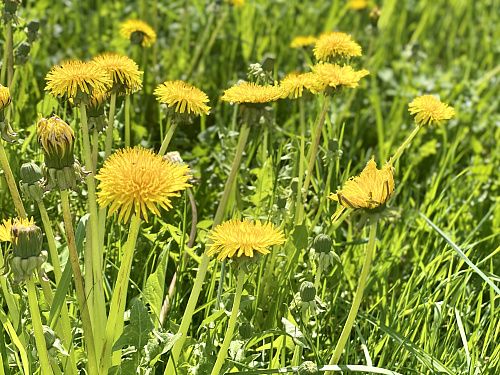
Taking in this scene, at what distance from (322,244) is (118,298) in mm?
487

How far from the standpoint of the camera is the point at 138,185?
3.38ft

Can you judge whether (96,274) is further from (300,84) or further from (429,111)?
(429,111)

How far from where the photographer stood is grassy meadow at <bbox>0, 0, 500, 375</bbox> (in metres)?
1.23

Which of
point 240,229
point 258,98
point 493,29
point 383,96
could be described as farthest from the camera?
point 493,29

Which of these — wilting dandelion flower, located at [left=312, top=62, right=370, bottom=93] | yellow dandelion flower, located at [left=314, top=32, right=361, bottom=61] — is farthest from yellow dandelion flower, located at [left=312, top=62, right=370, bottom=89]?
yellow dandelion flower, located at [left=314, top=32, right=361, bottom=61]

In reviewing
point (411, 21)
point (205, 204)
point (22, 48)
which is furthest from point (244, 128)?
point (411, 21)

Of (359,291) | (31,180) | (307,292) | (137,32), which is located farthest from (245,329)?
(137,32)

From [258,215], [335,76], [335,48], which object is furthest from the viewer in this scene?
[258,215]

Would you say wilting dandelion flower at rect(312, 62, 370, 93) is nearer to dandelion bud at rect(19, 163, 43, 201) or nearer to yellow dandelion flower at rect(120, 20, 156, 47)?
dandelion bud at rect(19, 163, 43, 201)

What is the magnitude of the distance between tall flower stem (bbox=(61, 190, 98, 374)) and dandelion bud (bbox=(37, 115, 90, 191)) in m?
0.04

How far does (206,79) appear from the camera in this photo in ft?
10.0

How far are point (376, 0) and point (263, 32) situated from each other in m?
1.24

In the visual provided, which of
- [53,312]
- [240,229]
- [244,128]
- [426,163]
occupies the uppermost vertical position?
[244,128]

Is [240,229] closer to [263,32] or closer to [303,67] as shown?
[303,67]
